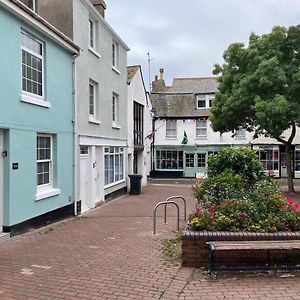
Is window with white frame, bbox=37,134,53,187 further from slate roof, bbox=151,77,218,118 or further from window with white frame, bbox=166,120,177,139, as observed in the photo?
window with white frame, bbox=166,120,177,139

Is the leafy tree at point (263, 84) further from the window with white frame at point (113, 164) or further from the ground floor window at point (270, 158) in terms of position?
the ground floor window at point (270, 158)

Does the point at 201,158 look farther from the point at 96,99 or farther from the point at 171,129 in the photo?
the point at 96,99

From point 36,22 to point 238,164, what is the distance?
24.3 ft

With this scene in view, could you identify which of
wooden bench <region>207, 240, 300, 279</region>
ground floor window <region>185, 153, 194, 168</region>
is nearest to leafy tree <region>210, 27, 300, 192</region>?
wooden bench <region>207, 240, 300, 279</region>

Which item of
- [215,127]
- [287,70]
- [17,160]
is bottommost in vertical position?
[17,160]

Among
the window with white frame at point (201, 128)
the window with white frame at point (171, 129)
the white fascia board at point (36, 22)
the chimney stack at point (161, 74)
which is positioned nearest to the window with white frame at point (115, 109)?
the white fascia board at point (36, 22)

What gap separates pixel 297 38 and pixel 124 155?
11.0 metres

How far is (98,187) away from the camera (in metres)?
17.2

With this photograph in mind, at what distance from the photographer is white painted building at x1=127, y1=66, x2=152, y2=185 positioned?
23.5 metres

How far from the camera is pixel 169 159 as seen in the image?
3725 cm

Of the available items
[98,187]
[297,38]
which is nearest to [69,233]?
[98,187]

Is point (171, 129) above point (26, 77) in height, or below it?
above

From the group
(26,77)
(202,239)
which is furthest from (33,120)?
(202,239)

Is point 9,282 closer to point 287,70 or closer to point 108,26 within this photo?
point 108,26
